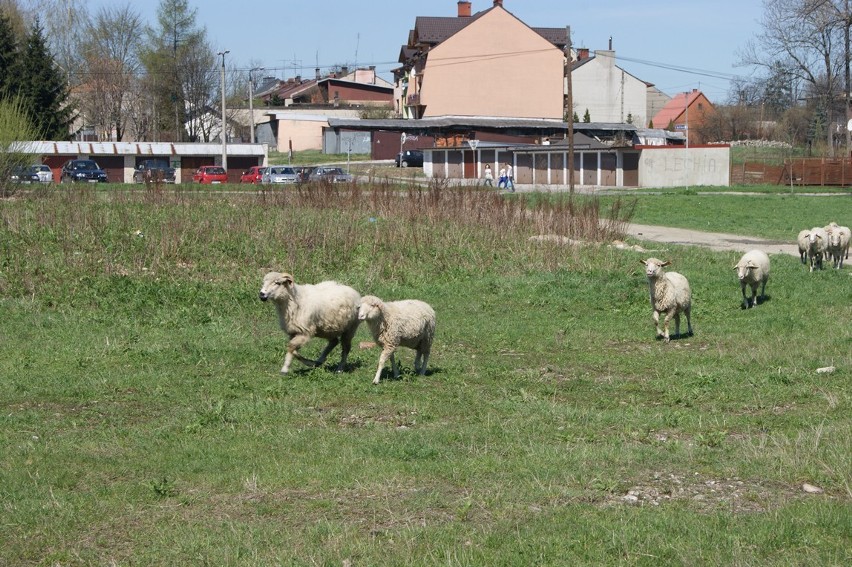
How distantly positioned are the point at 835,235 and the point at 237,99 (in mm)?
90358

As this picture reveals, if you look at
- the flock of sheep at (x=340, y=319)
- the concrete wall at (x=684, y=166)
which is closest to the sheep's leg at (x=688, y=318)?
the flock of sheep at (x=340, y=319)

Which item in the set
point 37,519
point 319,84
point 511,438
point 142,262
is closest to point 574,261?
point 142,262

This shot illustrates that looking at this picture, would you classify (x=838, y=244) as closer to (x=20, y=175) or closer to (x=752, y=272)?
(x=752, y=272)

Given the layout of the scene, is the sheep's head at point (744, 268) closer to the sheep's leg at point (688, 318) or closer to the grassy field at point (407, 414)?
the grassy field at point (407, 414)

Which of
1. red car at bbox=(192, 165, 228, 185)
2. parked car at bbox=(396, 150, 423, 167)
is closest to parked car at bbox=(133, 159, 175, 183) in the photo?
red car at bbox=(192, 165, 228, 185)

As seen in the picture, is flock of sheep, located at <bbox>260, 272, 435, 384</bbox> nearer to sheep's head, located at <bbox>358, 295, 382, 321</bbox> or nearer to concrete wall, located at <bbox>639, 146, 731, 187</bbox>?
sheep's head, located at <bbox>358, 295, 382, 321</bbox>

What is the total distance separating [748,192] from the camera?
6062cm

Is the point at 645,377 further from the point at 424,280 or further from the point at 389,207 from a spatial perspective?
the point at 389,207

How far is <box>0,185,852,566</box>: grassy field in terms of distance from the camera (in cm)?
670

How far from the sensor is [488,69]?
92.6 metres

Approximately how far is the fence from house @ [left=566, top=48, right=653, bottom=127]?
31.8 meters

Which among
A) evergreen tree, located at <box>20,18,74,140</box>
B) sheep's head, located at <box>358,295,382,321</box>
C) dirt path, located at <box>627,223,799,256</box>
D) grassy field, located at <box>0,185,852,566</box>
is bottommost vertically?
grassy field, located at <box>0,185,852,566</box>

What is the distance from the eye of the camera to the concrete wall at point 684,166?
6869cm

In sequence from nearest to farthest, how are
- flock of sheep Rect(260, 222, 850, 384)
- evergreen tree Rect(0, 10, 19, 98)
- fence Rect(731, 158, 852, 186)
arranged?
flock of sheep Rect(260, 222, 850, 384) → evergreen tree Rect(0, 10, 19, 98) → fence Rect(731, 158, 852, 186)
